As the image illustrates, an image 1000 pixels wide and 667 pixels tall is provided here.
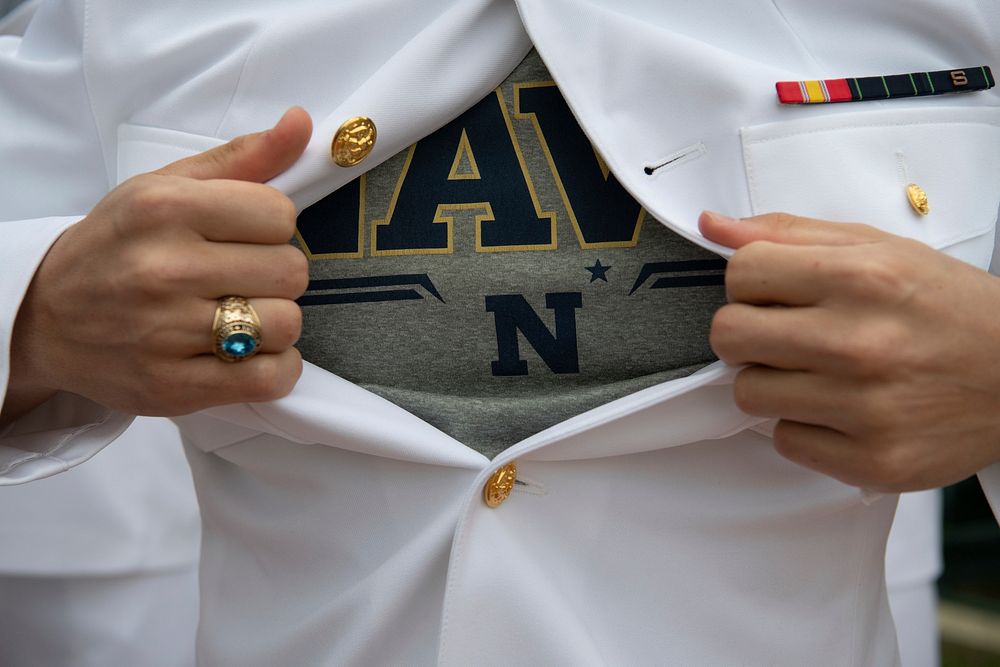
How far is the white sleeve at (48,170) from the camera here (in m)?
0.81

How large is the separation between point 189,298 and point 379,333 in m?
0.18

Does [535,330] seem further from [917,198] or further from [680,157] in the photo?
[917,198]

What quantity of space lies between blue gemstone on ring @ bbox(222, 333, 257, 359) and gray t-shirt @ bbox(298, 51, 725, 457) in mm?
133

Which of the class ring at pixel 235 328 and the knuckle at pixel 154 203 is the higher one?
the knuckle at pixel 154 203

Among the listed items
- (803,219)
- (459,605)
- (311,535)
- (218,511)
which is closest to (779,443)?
(803,219)

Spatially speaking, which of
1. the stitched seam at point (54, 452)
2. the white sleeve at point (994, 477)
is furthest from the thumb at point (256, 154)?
the white sleeve at point (994, 477)

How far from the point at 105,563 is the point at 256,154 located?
787mm

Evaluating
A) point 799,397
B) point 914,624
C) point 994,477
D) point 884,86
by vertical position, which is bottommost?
point 914,624

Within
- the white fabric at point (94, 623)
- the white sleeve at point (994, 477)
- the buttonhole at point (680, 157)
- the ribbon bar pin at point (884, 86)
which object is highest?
the ribbon bar pin at point (884, 86)

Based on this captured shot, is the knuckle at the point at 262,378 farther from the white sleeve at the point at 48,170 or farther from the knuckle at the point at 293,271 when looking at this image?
the white sleeve at the point at 48,170

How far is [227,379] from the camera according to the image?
2.24 ft

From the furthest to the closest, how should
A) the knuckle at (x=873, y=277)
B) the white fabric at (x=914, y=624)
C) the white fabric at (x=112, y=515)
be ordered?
the white fabric at (x=914, y=624) → the white fabric at (x=112, y=515) → the knuckle at (x=873, y=277)

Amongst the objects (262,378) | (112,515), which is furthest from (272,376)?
(112,515)

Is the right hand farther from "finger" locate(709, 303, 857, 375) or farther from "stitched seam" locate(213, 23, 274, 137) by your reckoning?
"finger" locate(709, 303, 857, 375)
